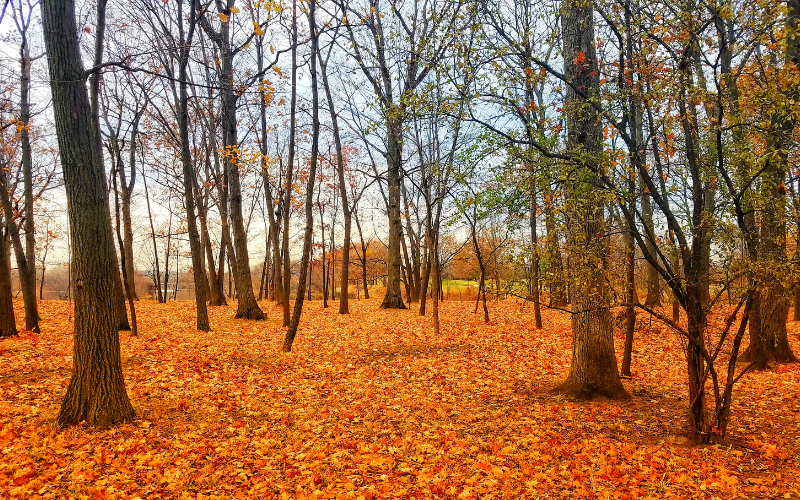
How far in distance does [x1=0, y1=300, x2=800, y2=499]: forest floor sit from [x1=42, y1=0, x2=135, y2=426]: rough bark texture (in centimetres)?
40

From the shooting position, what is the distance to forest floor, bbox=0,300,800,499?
468cm

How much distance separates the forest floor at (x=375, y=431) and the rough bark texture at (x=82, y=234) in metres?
0.40

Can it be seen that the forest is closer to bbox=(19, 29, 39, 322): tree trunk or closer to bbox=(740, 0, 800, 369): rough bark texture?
bbox=(740, 0, 800, 369): rough bark texture

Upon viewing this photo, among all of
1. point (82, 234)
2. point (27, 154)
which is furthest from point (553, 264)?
point (27, 154)

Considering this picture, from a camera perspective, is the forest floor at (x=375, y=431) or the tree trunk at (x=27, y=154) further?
the tree trunk at (x=27, y=154)

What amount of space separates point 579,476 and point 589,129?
4.97m

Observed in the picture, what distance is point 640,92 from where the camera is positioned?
5152 mm

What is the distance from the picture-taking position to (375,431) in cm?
639

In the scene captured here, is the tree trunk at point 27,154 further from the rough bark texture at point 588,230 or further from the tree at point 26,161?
the rough bark texture at point 588,230

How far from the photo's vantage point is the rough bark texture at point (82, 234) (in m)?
5.65

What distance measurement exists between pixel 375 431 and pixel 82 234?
16.0 feet

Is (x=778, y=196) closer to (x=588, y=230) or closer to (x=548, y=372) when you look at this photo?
(x=588, y=230)

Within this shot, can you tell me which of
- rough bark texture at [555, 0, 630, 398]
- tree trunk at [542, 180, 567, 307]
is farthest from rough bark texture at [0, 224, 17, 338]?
rough bark texture at [555, 0, 630, 398]

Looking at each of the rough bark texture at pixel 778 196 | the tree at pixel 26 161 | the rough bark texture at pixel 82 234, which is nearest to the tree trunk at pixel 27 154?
the tree at pixel 26 161
